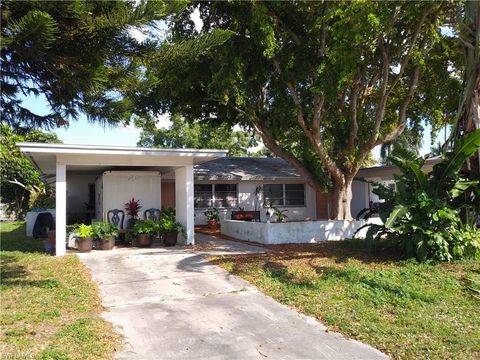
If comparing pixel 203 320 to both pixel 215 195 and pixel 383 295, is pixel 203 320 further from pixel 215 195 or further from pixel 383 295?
pixel 215 195

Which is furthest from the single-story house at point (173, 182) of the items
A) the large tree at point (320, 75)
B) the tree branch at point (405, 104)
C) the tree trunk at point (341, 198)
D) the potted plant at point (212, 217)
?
the tree trunk at point (341, 198)

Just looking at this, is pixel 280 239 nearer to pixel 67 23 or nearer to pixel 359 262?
pixel 359 262

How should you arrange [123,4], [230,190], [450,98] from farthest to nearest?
[230,190] → [450,98] → [123,4]

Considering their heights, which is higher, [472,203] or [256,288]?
[472,203]

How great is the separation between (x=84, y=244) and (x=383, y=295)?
828 cm

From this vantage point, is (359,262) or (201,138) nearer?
(359,262)

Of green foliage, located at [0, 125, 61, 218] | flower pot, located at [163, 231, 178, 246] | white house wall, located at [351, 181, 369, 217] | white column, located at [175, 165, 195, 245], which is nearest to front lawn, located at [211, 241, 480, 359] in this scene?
white column, located at [175, 165, 195, 245]

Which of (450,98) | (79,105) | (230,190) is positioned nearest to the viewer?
(79,105)

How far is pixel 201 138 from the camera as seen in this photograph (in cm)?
3791

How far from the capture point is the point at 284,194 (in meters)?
23.2

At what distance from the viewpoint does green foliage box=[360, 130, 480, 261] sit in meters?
9.33

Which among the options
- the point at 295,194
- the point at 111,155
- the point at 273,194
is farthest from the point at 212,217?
the point at 111,155

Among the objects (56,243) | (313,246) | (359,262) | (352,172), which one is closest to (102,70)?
(359,262)

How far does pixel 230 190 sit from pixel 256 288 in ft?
47.3
